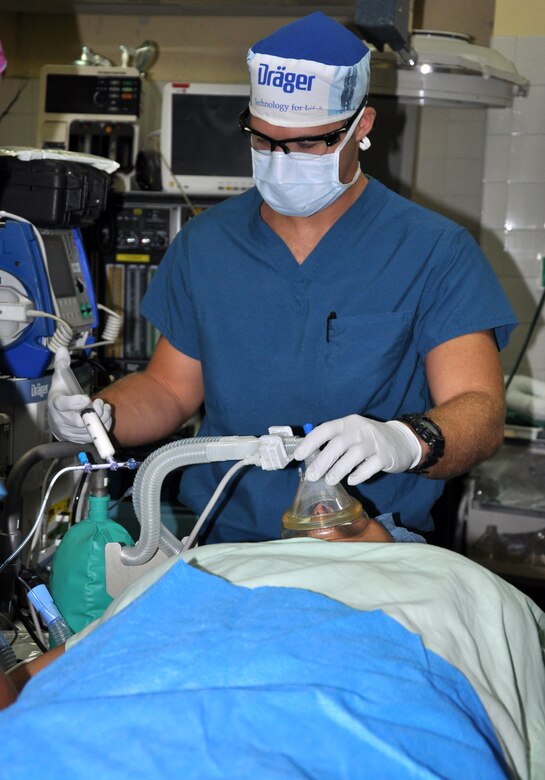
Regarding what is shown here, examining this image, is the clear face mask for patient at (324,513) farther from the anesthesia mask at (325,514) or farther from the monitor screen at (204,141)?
the monitor screen at (204,141)

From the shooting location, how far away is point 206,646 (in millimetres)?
900

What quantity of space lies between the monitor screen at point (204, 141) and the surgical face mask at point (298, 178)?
7.37 ft

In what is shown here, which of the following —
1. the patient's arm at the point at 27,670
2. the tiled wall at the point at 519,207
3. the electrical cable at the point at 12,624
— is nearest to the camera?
Answer: the patient's arm at the point at 27,670

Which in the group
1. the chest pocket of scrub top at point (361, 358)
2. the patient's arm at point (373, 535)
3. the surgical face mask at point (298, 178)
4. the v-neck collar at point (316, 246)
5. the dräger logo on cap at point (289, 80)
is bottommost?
the patient's arm at point (373, 535)

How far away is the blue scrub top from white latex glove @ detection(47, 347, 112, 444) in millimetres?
243

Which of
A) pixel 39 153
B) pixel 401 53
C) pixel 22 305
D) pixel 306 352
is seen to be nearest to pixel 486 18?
pixel 401 53

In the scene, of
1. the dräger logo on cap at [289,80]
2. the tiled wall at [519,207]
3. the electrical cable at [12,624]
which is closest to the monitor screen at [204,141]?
the tiled wall at [519,207]

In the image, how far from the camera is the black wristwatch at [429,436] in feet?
4.58

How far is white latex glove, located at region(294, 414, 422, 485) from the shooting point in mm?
1275

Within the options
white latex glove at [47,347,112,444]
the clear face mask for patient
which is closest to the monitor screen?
white latex glove at [47,347,112,444]

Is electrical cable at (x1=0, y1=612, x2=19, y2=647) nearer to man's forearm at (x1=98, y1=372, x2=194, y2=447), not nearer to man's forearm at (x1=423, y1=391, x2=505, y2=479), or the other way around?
man's forearm at (x1=98, y1=372, x2=194, y2=447)

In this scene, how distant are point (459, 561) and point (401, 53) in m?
2.28

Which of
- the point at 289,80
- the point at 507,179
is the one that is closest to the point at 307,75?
the point at 289,80

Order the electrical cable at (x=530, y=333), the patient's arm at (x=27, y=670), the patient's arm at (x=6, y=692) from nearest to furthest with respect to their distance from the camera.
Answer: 1. the patient's arm at (x=6, y=692)
2. the patient's arm at (x=27, y=670)
3. the electrical cable at (x=530, y=333)
